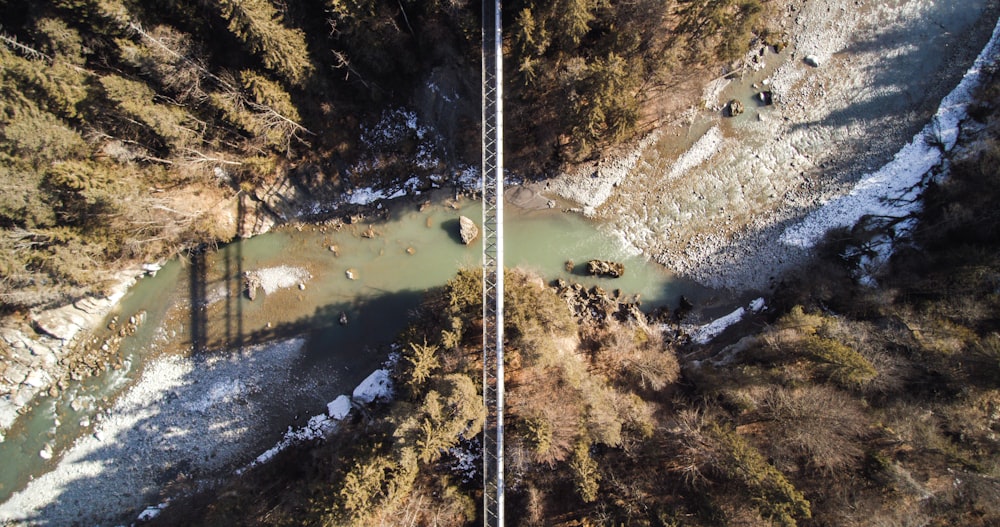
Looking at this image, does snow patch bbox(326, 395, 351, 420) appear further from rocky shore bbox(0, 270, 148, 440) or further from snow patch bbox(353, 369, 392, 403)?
rocky shore bbox(0, 270, 148, 440)

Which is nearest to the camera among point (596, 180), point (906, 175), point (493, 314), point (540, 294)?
point (493, 314)

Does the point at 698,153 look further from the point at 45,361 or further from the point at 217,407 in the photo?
the point at 45,361

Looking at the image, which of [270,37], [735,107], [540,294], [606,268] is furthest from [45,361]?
[735,107]

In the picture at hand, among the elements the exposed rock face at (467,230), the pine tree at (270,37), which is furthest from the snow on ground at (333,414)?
the pine tree at (270,37)

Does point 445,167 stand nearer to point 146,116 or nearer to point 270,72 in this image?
point 270,72

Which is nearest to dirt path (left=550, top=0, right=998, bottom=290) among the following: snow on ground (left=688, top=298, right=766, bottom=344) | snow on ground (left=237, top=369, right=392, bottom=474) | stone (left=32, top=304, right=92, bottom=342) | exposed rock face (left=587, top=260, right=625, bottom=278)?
snow on ground (left=688, top=298, right=766, bottom=344)

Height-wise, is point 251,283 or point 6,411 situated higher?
point 251,283

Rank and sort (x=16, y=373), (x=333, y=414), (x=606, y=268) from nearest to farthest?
1. (x=16, y=373)
2. (x=606, y=268)
3. (x=333, y=414)
